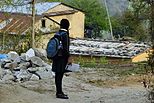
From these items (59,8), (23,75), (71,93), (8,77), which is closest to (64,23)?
(71,93)

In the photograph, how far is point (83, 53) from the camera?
3588cm

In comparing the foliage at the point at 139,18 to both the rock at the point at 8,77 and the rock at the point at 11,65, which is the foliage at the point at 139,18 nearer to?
the rock at the point at 8,77

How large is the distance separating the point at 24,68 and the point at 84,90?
2.31 metres

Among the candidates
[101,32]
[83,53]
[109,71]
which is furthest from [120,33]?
[109,71]

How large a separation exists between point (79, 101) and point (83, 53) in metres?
25.4

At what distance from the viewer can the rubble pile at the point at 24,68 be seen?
511 inches

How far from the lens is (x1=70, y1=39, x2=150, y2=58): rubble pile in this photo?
34500mm

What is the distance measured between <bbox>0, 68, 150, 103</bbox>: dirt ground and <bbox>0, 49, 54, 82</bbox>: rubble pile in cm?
33

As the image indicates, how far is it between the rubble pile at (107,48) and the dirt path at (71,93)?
66.1 ft

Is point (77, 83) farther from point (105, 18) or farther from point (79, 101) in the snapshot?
point (105, 18)

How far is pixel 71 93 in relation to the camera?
456 inches

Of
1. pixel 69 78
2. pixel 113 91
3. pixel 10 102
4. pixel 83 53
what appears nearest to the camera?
pixel 10 102

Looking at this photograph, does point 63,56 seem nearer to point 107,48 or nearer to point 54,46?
point 54,46

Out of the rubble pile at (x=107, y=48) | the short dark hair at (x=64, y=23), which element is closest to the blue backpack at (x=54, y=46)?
the short dark hair at (x=64, y=23)
